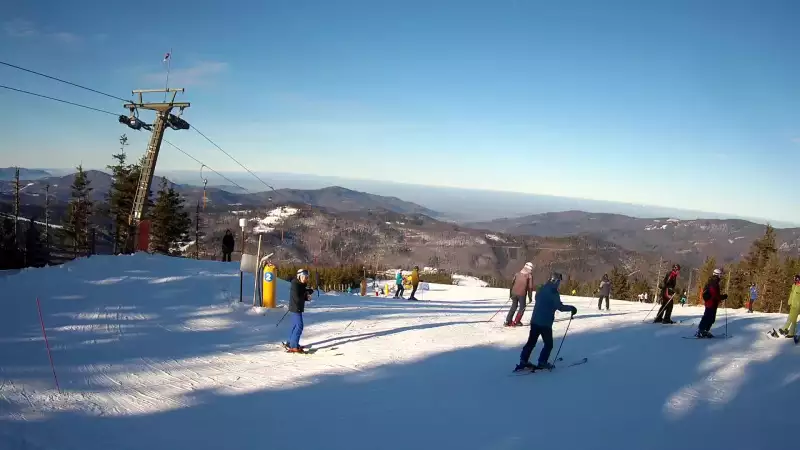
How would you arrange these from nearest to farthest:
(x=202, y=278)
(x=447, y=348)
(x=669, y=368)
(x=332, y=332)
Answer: (x=669, y=368) → (x=447, y=348) → (x=332, y=332) → (x=202, y=278)

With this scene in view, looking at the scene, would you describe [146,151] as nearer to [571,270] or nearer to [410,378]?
[410,378]

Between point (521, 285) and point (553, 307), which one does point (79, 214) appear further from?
point (553, 307)

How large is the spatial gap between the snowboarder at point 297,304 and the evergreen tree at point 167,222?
132ft

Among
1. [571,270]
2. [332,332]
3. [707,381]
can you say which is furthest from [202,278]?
[571,270]

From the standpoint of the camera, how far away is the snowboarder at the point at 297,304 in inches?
372

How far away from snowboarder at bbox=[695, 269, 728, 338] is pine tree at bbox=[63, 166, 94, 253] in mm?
53208

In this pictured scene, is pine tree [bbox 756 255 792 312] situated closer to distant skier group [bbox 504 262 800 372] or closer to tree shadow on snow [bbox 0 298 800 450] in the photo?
distant skier group [bbox 504 262 800 372]

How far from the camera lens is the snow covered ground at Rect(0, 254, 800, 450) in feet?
19.2

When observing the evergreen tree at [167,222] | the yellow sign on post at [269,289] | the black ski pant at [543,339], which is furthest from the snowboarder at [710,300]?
the evergreen tree at [167,222]

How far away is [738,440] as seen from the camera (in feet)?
19.4

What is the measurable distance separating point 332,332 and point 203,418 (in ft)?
18.3

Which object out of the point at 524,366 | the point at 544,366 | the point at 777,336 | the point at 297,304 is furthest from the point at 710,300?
the point at 297,304

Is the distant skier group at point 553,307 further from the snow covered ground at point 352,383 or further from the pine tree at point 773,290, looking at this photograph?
the pine tree at point 773,290

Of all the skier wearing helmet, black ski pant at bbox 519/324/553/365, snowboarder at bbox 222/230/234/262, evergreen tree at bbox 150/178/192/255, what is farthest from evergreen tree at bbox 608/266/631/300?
black ski pant at bbox 519/324/553/365
